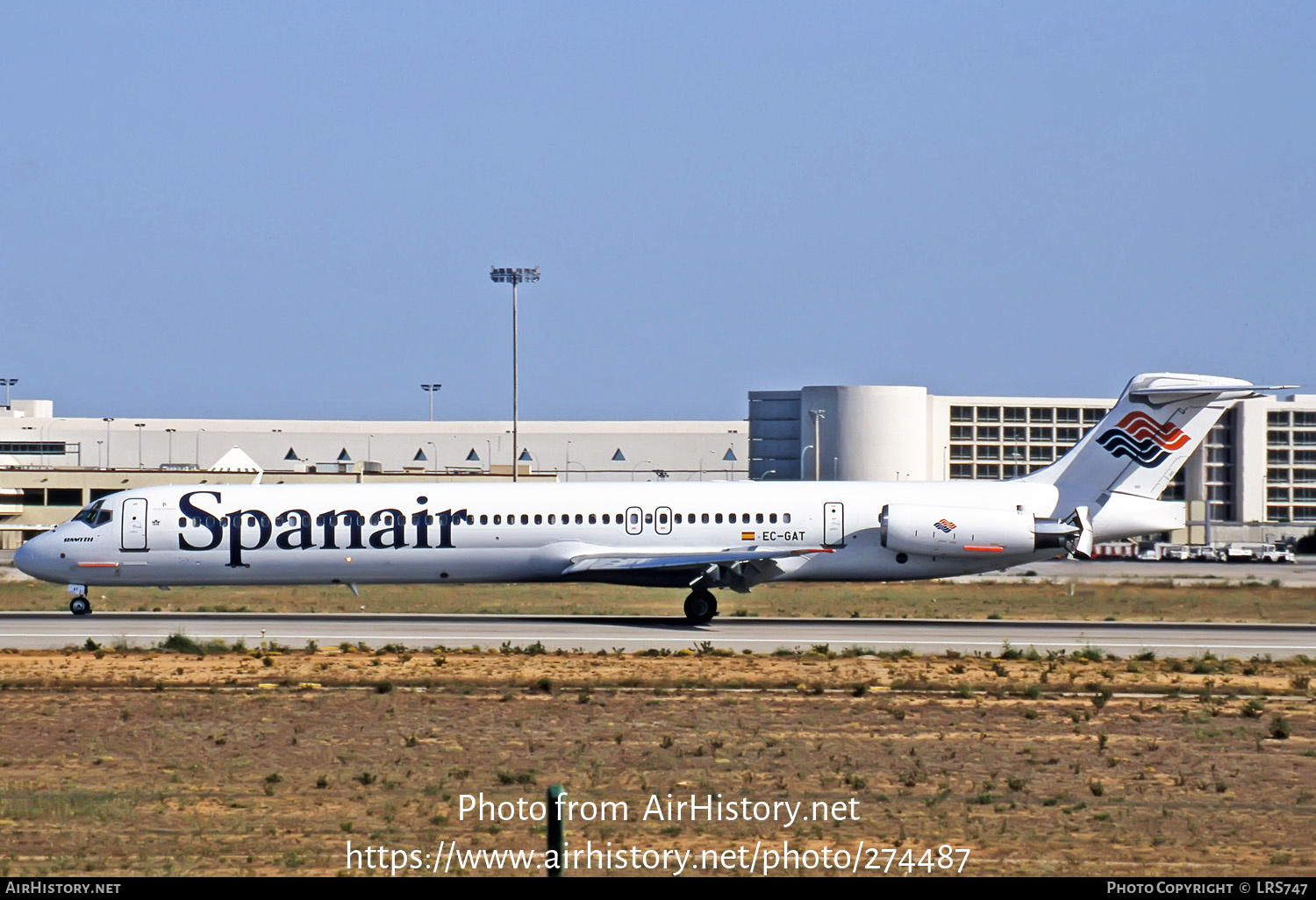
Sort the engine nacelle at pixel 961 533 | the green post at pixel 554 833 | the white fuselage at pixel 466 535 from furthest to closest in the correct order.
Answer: the white fuselage at pixel 466 535
the engine nacelle at pixel 961 533
the green post at pixel 554 833

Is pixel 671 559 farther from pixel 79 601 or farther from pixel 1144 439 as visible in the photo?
pixel 79 601

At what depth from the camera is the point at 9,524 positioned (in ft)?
231

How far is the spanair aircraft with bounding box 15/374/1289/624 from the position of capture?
Answer: 103 ft

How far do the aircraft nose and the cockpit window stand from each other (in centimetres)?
82

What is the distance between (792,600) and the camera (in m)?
38.1

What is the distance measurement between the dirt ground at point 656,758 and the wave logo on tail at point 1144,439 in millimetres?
8677

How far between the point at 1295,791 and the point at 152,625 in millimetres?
23904

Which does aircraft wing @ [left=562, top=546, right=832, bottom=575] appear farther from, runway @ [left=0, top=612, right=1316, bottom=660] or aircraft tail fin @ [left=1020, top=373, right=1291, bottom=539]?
aircraft tail fin @ [left=1020, top=373, right=1291, bottom=539]

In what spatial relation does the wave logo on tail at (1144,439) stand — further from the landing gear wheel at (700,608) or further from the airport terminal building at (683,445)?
the airport terminal building at (683,445)

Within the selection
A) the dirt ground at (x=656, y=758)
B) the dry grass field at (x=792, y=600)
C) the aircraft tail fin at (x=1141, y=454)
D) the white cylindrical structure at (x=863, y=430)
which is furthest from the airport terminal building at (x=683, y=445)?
the dirt ground at (x=656, y=758)

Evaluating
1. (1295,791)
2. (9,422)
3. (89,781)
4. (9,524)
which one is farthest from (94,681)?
(9,422)

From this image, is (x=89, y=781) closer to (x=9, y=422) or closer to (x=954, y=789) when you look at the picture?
(x=954, y=789)

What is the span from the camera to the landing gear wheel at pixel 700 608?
101ft

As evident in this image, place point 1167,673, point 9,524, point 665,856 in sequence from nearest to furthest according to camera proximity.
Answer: point 665,856 → point 1167,673 → point 9,524
